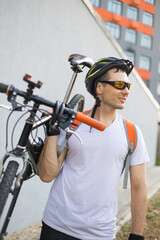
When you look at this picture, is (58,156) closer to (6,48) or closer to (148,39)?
(6,48)

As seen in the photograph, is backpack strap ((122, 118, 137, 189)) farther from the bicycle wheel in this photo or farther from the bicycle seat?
the bicycle seat

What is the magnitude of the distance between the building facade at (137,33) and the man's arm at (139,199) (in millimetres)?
29317

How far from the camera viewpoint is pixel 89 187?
2.26 m

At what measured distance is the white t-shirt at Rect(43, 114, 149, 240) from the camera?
7.36ft

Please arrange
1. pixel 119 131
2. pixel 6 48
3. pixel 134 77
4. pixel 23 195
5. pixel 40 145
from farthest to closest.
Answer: pixel 134 77 → pixel 23 195 → pixel 6 48 → pixel 119 131 → pixel 40 145

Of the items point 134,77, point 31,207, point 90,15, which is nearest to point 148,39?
point 134,77

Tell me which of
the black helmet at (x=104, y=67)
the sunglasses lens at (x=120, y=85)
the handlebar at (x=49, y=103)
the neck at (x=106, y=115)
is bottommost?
the neck at (x=106, y=115)

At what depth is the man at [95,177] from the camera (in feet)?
7.37

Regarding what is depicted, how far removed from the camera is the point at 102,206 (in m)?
2.28

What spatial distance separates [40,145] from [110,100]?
598 millimetres

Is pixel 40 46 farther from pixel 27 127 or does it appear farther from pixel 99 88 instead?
pixel 27 127

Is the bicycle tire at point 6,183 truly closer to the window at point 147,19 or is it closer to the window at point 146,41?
the window at point 147,19

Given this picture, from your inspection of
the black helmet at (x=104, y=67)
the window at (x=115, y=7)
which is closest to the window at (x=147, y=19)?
the window at (x=115, y=7)

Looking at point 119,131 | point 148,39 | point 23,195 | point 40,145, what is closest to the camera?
point 40,145
